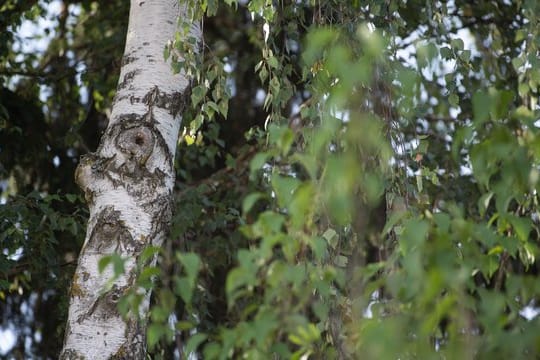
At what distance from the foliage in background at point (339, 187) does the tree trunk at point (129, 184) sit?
118 millimetres

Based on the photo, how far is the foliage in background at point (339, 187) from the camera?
1.55 meters

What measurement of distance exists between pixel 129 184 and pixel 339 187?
114 centimetres

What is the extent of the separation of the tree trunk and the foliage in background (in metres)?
0.12

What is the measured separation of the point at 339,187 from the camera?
1508 millimetres

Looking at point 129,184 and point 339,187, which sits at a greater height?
point 129,184

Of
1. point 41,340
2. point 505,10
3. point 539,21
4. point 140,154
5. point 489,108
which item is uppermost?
point 505,10

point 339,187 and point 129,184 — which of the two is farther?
point 129,184

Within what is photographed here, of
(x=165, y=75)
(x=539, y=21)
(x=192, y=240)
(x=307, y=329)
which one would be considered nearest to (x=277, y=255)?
(x=192, y=240)

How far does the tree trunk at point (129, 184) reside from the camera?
2377 millimetres

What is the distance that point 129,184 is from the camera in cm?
252

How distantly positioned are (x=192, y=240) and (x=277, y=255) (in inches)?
28.2

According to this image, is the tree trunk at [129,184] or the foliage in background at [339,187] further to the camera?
the tree trunk at [129,184]

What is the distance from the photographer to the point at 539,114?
2.32 meters

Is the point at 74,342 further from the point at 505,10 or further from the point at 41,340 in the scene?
the point at 505,10
